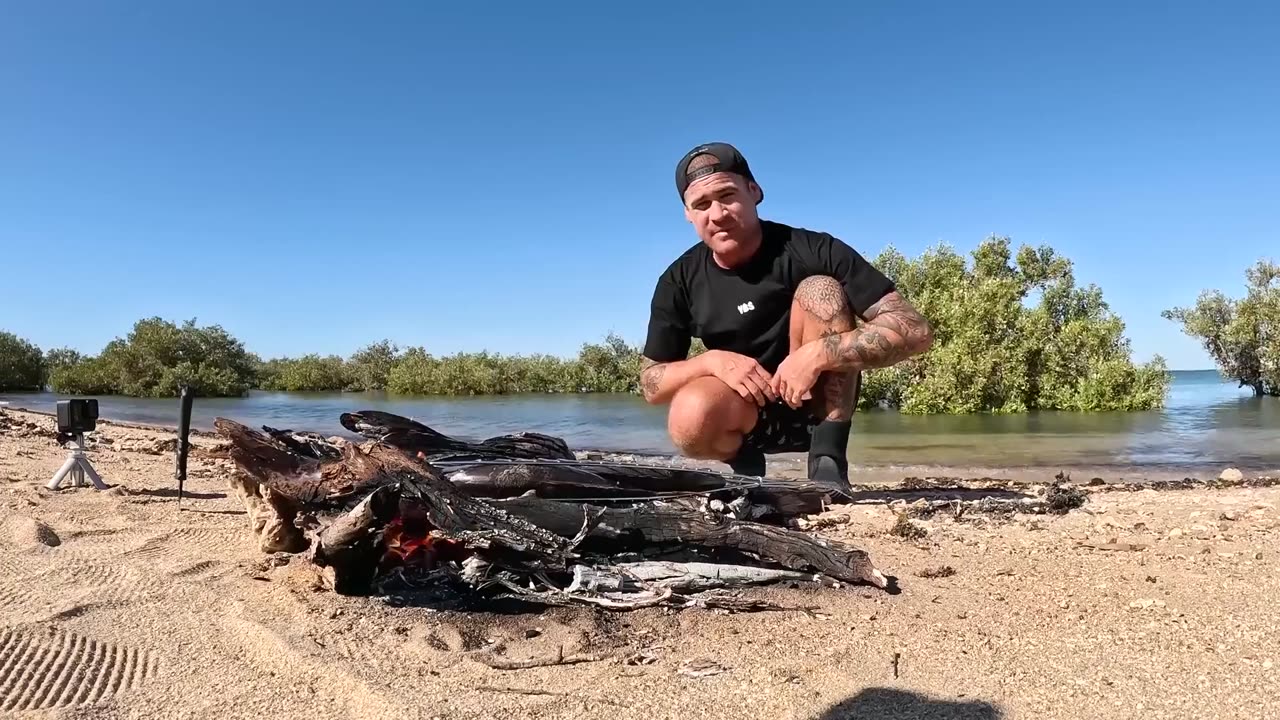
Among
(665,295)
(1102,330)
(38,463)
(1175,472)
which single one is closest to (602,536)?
(665,295)

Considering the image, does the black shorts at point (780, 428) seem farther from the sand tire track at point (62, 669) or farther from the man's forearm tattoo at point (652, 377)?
the sand tire track at point (62, 669)

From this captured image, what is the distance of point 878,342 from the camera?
3.05 m

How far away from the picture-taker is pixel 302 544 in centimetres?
280

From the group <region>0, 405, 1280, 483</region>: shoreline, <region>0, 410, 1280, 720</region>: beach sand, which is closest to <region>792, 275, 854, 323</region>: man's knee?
<region>0, 410, 1280, 720</region>: beach sand

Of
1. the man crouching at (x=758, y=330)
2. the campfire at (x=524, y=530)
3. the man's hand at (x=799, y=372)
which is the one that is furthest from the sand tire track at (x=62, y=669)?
the man's hand at (x=799, y=372)

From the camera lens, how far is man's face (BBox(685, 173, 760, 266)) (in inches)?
125

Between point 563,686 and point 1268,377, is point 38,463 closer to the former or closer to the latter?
point 563,686

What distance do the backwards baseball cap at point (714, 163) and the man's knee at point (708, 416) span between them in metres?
Answer: 0.87

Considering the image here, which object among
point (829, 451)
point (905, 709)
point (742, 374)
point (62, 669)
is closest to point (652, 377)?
point (742, 374)

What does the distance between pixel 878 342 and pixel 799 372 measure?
0.33 meters

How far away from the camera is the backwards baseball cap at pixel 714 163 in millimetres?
3197

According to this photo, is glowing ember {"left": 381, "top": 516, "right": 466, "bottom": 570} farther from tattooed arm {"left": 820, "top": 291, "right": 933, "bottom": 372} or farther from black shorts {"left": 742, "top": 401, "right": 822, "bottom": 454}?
tattooed arm {"left": 820, "top": 291, "right": 933, "bottom": 372}

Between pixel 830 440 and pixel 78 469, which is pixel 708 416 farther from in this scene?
pixel 78 469

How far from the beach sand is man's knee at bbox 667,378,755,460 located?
759 mm
